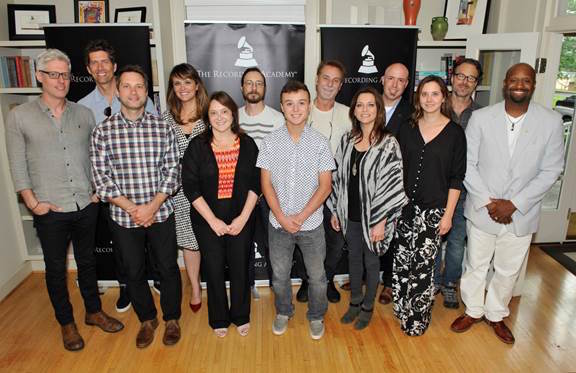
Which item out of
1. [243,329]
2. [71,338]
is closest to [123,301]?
[71,338]

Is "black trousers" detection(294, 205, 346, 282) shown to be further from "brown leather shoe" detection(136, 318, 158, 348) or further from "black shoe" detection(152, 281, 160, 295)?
"black shoe" detection(152, 281, 160, 295)

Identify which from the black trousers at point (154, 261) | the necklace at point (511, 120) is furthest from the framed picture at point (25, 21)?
the necklace at point (511, 120)

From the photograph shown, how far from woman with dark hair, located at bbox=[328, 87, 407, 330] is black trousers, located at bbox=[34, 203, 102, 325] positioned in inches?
63.7

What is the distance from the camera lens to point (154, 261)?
2.71 metres

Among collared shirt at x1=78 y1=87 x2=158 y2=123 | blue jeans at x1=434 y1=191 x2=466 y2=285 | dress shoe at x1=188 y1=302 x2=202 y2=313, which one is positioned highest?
collared shirt at x1=78 y1=87 x2=158 y2=123

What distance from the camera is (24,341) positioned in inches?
111

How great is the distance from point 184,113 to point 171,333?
58.7 inches

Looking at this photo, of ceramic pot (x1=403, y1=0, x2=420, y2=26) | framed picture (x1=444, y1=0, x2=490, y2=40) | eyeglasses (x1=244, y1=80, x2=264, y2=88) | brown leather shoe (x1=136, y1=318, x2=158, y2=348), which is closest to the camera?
brown leather shoe (x1=136, y1=318, x2=158, y2=348)

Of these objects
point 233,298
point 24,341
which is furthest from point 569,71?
point 24,341

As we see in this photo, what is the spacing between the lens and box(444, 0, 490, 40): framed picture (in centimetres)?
396

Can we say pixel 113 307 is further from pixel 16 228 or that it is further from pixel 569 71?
pixel 569 71

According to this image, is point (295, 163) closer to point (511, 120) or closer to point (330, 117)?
point (330, 117)

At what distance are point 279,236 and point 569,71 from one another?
396cm

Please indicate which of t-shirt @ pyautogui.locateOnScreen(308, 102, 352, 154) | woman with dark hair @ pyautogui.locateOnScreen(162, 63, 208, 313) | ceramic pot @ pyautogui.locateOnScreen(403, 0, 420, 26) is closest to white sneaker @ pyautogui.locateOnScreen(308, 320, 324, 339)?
woman with dark hair @ pyautogui.locateOnScreen(162, 63, 208, 313)
